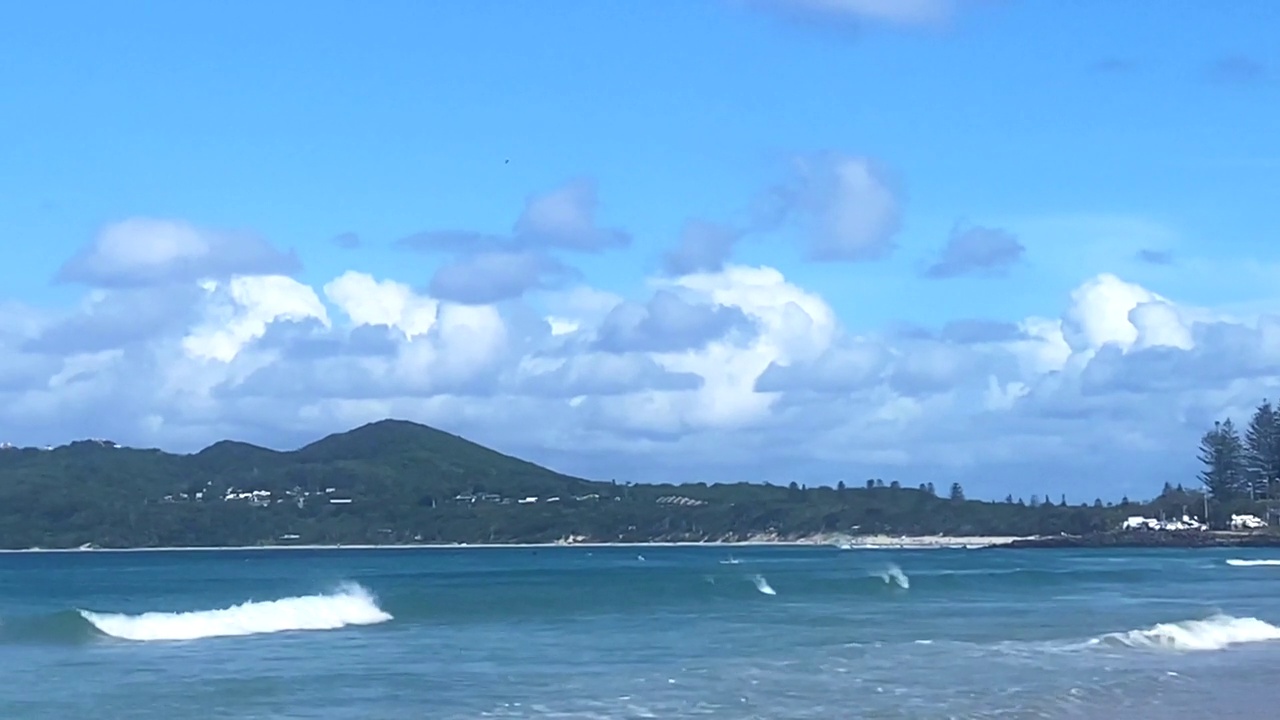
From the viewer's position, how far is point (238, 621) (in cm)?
4603

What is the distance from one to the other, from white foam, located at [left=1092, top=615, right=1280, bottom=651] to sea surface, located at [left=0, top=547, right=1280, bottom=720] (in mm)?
95

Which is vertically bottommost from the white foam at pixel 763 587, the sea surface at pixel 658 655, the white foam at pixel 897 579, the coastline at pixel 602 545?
the sea surface at pixel 658 655

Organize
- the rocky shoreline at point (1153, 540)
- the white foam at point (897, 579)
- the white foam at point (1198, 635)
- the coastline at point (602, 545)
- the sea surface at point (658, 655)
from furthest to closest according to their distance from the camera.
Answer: the coastline at point (602, 545) < the rocky shoreline at point (1153, 540) < the white foam at point (897, 579) < the white foam at point (1198, 635) < the sea surface at point (658, 655)

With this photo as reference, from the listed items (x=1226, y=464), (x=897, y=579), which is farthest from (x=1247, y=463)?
(x=897, y=579)

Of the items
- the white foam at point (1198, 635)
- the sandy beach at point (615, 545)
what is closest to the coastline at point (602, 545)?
the sandy beach at point (615, 545)

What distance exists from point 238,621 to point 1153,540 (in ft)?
419

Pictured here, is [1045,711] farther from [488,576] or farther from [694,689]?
[488,576]

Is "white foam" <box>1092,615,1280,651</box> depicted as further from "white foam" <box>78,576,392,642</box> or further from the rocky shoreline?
the rocky shoreline

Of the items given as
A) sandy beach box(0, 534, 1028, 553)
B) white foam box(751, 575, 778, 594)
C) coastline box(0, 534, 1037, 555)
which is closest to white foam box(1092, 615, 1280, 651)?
white foam box(751, 575, 778, 594)

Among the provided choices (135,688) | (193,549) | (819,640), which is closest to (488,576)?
(819,640)

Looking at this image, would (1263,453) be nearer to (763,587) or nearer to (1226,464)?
(1226,464)

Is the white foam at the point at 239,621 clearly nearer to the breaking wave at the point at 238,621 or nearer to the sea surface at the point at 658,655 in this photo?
the breaking wave at the point at 238,621

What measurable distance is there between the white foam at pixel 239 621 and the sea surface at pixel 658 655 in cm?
11

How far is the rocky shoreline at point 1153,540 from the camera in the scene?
152 metres
